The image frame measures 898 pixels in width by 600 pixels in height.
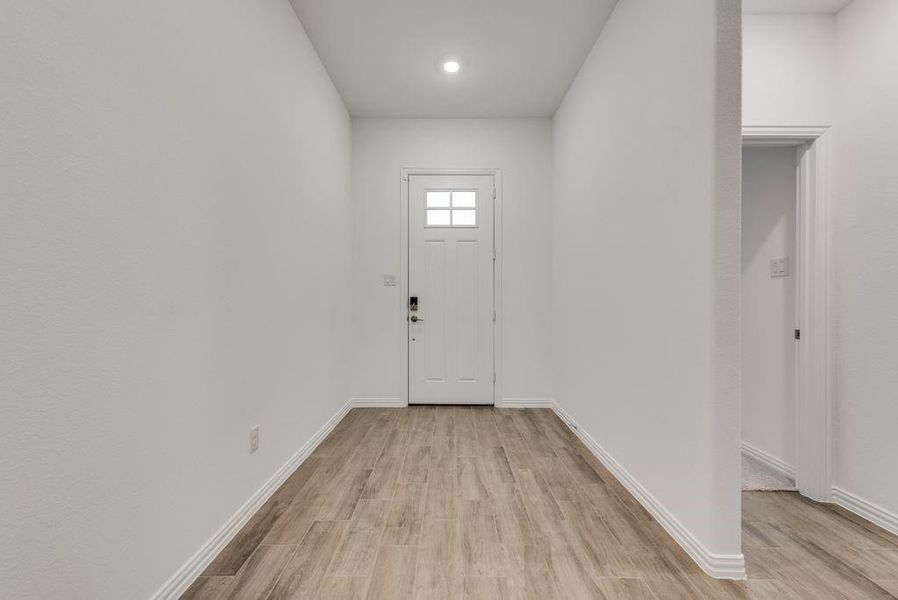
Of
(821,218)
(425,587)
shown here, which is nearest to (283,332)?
(425,587)

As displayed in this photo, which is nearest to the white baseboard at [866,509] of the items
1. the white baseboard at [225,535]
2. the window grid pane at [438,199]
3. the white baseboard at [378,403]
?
the white baseboard at [225,535]

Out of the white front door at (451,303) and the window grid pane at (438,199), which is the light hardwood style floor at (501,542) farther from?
the window grid pane at (438,199)

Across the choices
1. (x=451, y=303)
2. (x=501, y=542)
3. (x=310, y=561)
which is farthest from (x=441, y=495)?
(x=451, y=303)

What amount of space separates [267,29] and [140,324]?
177cm

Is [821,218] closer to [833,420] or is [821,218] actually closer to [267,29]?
[833,420]

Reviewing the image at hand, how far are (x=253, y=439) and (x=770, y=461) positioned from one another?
316cm

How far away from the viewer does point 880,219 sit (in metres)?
2.01

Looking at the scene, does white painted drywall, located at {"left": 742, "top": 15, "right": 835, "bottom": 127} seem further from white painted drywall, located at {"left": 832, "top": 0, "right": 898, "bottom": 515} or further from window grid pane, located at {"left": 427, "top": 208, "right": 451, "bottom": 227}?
window grid pane, located at {"left": 427, "top": 208, "right": 451, "bottom": 227}

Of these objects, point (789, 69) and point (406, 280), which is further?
point (406, 280)

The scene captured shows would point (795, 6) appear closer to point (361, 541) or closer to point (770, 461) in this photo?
point (770, 461)

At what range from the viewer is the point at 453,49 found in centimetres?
290

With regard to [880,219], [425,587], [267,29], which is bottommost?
[425,587]

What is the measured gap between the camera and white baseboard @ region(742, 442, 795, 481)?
2486mm

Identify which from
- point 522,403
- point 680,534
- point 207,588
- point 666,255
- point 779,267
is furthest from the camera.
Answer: point 522,403
